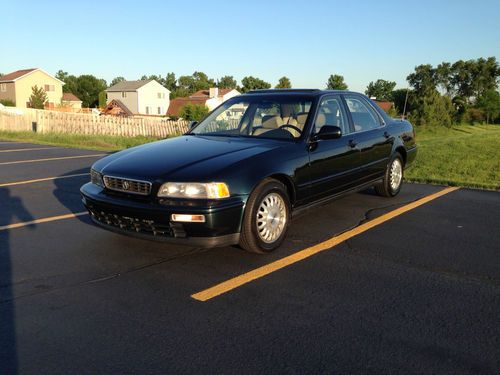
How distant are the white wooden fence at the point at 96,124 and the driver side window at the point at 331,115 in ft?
60.5

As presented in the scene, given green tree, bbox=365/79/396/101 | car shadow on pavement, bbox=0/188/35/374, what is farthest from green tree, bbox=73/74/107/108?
car shadow on pavement, bbox=0/188/35/374

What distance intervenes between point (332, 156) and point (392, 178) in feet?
6.62

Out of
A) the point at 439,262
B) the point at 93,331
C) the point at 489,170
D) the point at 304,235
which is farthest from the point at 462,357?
the point at 489,170

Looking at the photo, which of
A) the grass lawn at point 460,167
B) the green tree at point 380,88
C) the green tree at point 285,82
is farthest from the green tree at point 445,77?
the grass lawn at point 460,167

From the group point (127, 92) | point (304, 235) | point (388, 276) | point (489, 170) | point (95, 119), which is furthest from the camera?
point (127, 92)

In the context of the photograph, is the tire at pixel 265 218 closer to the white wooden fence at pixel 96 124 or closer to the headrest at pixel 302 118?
the headrest at pixel 302 118

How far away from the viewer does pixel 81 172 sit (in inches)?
391

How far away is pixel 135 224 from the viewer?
14.0ft

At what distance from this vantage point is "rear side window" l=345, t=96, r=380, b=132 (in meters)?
6.14

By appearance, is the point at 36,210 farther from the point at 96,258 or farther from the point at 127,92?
the point at 127,92

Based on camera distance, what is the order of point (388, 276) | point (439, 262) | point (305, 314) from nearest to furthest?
point (305, 314) → point (388, 276) → point (439, 262)

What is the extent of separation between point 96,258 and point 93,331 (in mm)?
1524

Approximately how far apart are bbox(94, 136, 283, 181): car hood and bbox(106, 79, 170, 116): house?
244ft

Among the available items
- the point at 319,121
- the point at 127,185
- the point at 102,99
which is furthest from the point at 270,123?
the point at 102,99
